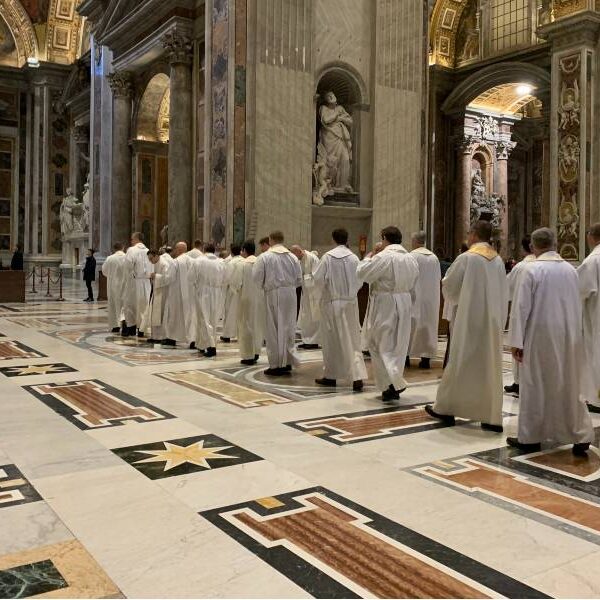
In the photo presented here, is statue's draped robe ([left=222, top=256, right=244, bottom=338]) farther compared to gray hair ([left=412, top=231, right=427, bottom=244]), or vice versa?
statue's draped robe ([left=222, top=256, right=244, bottom=338])

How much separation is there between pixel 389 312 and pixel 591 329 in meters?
1.77

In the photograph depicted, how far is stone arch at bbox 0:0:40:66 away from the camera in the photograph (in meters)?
28.8

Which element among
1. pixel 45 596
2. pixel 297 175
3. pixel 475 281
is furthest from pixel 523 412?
Answer: pixel 297 175

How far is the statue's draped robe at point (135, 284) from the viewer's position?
1143 centimetres

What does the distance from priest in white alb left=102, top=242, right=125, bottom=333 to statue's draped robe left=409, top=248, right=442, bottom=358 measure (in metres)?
4.99

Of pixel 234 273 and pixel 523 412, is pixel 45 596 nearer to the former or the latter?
pixel 523 412

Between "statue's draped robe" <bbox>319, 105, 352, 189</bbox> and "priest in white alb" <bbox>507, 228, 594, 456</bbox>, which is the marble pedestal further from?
"priest in white alb" <bbox>507, 228, 594, 456</bbox>

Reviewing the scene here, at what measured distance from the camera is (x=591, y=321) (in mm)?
6402

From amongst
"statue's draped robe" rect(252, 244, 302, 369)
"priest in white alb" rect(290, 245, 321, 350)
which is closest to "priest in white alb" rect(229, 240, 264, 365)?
"statue's draped robe" rect(252, 244, 302, 369)

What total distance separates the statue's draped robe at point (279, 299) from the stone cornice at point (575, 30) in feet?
36.9

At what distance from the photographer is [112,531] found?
3373 mm

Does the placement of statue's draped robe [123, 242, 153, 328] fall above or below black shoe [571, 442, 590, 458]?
above

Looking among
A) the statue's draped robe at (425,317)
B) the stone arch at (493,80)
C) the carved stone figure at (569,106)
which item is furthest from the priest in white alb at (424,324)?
the stone arch at (493,80)

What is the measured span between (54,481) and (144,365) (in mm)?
4313
